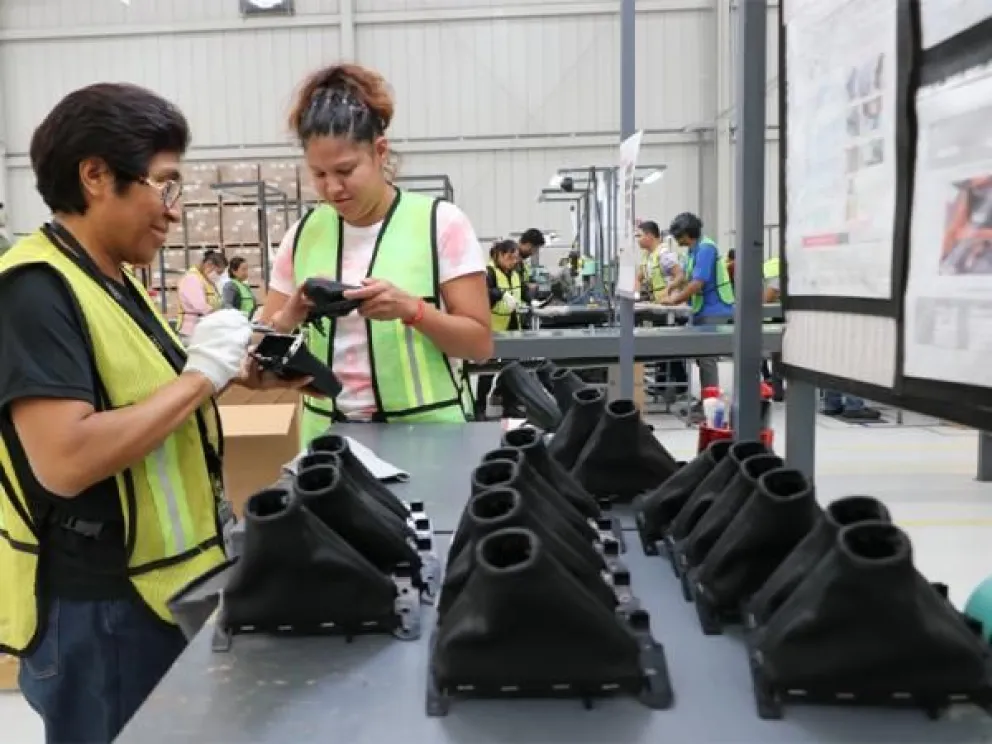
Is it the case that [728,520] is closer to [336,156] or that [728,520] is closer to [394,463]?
[394,463]

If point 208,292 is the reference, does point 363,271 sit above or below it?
above

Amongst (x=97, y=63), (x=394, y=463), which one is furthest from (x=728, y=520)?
A: (x=97, y=63)

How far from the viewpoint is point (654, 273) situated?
24.2 feet

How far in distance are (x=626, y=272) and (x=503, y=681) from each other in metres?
1.33

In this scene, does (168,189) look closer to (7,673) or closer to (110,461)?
(110,461)

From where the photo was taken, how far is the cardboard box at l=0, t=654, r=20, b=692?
2330mm

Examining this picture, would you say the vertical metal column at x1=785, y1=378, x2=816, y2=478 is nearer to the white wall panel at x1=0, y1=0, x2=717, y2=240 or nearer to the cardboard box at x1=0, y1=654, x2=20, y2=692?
the cardboard box at x1=0, y1=654, x2=20, y2=692

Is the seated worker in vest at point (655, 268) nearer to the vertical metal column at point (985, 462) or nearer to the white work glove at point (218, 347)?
the vertical metal column at point (985, 462)

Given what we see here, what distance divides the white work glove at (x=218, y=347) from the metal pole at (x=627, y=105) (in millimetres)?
877

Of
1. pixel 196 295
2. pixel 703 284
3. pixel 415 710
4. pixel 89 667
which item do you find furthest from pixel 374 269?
pixel 196 295

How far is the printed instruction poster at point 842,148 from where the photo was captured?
2.94ft

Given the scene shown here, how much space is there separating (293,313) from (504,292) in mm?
4149

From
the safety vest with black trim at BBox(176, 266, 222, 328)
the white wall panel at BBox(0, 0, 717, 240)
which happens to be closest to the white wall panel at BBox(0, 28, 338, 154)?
the white wall panel at BBox(0, 0, 717, 240)

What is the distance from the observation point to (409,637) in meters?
0.71
